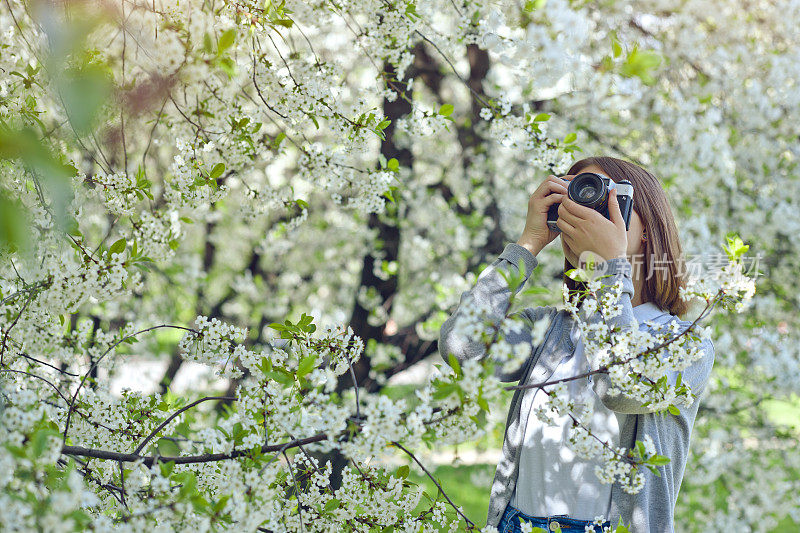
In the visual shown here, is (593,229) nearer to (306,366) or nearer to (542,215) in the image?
(542,215)

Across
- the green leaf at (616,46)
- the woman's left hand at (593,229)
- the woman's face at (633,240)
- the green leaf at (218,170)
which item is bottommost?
the woman's left hand at (593,229)

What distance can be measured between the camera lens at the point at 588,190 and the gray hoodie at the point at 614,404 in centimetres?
17

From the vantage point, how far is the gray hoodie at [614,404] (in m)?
1.40

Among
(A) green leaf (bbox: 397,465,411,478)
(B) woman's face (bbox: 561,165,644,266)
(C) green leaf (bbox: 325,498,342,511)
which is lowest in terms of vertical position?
(C) green leaf (bbox: 325,498,342,511)

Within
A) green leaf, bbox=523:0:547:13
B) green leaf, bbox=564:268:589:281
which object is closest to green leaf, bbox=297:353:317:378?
green leaf, bbox=564:268:589:281

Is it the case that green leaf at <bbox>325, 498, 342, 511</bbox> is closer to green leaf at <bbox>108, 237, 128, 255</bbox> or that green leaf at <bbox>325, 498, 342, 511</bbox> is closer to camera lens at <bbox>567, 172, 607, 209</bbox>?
green leaf at <bbox>108, 237, 128, 255</bbox>

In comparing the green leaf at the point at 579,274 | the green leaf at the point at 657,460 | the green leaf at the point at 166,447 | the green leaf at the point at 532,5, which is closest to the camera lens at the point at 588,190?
the green leaf at the point at 579,274

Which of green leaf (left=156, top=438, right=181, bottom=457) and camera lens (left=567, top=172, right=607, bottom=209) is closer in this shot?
camera lens (left=567, top=172, right=607, bottom=209)

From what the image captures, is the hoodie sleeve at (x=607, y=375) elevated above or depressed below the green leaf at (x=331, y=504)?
above

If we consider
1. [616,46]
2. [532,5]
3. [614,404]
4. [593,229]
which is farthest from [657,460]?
[532,5]

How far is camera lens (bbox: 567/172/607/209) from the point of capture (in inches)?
61.4

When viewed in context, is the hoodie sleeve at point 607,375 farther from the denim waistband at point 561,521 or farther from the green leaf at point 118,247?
the green leaf at point 118,247

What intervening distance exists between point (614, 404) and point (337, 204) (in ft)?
4.68

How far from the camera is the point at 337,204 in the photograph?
2.52 meters
